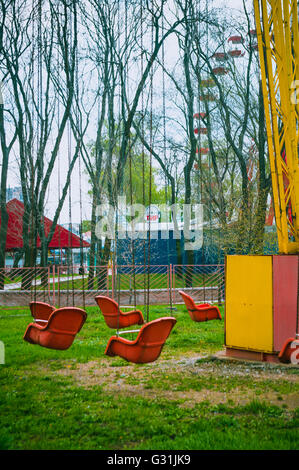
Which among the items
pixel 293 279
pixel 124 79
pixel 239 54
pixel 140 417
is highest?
pixel 239 54

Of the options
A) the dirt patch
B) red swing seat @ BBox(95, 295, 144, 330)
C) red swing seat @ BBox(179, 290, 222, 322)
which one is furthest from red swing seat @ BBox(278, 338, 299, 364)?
red swing seat @ BBox(179, 290, 222, 322)

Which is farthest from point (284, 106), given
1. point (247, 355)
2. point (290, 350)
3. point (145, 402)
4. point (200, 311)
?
point (145, 402)

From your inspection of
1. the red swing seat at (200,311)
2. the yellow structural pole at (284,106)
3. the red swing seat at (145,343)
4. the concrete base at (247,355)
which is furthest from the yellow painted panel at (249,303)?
the red swing seat at (145,343)

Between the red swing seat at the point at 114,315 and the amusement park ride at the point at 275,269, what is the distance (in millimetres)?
1480

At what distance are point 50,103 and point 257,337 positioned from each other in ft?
44.2

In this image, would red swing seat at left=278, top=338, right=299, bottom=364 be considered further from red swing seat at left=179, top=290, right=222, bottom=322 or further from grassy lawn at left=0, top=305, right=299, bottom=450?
red swing seat at left=179, top=290, right=222, bottom=322

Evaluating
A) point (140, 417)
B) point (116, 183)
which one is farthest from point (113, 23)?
point (140, 417)

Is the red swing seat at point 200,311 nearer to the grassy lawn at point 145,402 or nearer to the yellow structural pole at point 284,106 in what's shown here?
the grassy lawn at point 145,402

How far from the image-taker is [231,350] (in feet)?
Answer: 23.9

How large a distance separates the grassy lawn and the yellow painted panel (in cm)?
39

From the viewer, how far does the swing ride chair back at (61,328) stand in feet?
17.9

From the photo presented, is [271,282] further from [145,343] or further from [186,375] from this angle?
[145,343]
